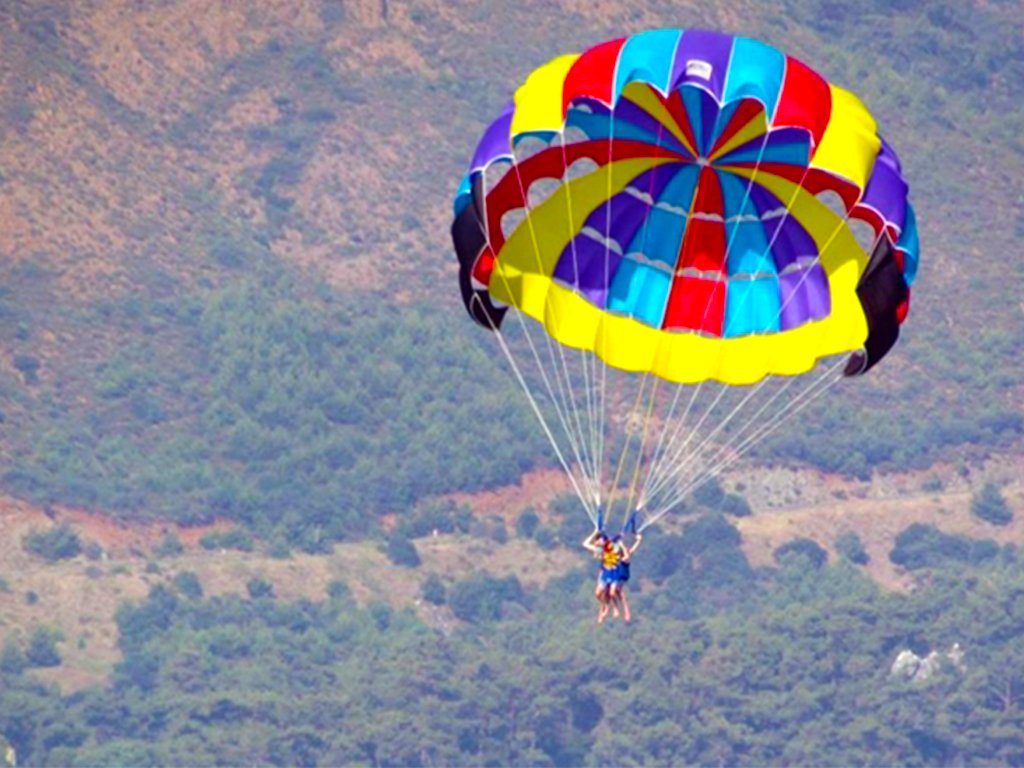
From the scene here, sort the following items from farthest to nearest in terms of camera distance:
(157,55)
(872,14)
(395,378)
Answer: (872,14)
(157,55)
(395,378)

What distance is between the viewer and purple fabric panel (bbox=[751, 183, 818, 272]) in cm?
5128

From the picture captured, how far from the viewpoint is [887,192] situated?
48938 millimetres

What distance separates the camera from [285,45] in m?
165

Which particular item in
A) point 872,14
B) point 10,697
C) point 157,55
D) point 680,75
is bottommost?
point 680,75

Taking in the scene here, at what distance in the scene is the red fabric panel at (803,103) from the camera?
158ft

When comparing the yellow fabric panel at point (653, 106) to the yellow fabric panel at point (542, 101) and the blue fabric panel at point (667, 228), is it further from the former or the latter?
the blue fabric panel at point (667, 228)

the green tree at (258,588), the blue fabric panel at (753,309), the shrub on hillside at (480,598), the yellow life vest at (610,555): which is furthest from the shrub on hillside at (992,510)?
the yellow life vest at (610,555)

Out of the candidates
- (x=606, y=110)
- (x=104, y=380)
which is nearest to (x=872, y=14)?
(x=104, y=380)

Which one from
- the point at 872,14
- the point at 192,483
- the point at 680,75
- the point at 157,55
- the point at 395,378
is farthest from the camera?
the point at 872,14

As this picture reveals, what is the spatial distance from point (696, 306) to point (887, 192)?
412 centimetres

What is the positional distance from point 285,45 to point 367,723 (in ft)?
164

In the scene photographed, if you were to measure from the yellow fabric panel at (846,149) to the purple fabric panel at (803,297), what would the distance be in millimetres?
2693

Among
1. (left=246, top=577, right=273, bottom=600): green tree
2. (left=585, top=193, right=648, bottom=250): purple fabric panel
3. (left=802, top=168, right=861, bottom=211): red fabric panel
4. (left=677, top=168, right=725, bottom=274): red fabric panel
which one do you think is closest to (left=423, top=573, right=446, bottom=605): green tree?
(left=246, top=577, right=273, bottom=600): green tree

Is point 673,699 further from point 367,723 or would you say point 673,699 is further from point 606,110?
point 606,110
